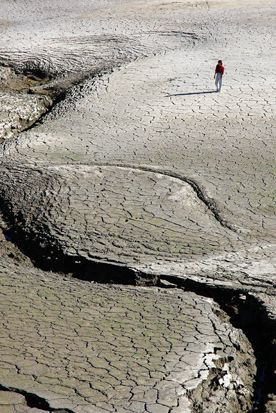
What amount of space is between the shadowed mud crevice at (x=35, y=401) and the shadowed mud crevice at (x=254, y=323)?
0.64 m

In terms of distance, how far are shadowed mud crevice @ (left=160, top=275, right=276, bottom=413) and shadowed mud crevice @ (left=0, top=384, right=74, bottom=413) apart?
2.09ft

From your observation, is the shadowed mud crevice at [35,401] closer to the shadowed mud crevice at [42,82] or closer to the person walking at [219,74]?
the shadowed mud crevice at [42,82]

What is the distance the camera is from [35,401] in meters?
4.05

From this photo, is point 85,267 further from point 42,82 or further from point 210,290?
point 42,82

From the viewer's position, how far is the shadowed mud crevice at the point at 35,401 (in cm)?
397

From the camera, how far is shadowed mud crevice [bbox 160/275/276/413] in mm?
4406

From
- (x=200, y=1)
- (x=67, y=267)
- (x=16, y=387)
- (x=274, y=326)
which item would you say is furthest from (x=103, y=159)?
(x=200, y=1)

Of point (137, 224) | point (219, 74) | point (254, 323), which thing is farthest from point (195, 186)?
point (219, 74)

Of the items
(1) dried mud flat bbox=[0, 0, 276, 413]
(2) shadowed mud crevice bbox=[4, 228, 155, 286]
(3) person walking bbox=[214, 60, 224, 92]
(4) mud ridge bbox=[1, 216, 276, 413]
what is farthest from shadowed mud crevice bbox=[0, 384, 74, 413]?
(3) person walking bbox=[214, 60, 224, 92]

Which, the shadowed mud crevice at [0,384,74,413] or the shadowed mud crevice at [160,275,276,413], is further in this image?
the shadowed mud crevice at [160,275,276,413]

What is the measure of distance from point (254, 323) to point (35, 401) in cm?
145

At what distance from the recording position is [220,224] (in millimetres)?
6199

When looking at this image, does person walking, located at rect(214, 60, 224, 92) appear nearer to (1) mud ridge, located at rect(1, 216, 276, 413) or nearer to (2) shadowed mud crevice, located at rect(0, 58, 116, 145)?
(2) shadowed mud crevice, located at rect(0, 58, 116, 145)

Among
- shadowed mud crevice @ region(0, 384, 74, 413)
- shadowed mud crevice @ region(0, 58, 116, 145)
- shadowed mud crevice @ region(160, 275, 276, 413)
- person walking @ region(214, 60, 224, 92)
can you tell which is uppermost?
shadowed mud crevice @ region(0, 384, 74, 413)
